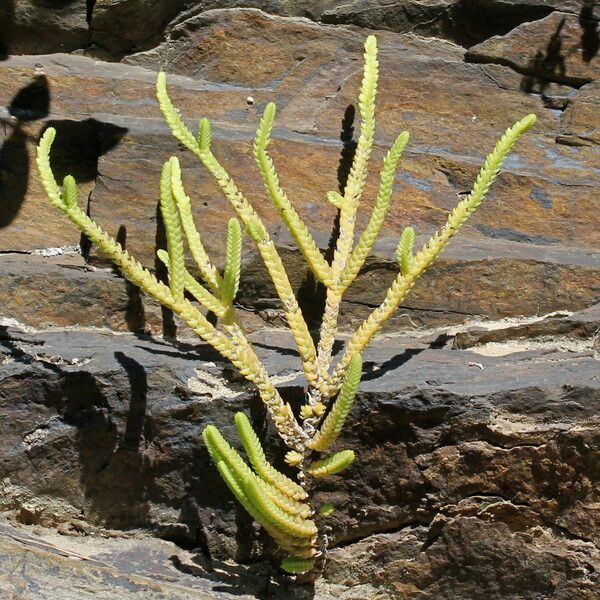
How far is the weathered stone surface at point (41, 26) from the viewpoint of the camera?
9.81 ft

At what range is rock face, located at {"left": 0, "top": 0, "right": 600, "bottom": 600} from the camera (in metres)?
2.36

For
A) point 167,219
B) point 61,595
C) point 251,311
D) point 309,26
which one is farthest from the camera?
point 309,26

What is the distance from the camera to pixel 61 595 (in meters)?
2.06

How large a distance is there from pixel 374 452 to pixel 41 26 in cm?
172

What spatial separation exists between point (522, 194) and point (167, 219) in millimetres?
1162

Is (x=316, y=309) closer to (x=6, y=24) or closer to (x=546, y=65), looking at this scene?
(x=546, y=65)

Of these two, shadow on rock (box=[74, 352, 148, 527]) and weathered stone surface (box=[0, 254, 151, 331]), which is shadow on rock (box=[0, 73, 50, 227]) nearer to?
weathered stone surface (box=[0, 254, 151, 331])

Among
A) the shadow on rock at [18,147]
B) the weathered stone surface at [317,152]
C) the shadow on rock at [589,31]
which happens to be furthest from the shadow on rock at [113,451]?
the shadow on rock at [589,31]

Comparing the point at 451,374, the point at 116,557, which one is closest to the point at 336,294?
the point at 451,374

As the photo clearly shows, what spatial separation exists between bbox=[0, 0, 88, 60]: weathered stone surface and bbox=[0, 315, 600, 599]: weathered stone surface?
1.01 metres

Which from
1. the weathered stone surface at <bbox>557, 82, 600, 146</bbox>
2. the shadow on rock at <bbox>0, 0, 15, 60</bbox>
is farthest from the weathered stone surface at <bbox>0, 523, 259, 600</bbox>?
the weathered stone surface at <bbox>557, 82, 600, 146</bbox>

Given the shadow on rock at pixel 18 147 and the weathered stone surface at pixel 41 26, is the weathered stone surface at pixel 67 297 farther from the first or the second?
the weathered stone surface at pixel 41 26

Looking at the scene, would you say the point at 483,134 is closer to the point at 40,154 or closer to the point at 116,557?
the point at 40,154

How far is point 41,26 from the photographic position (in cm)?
301
